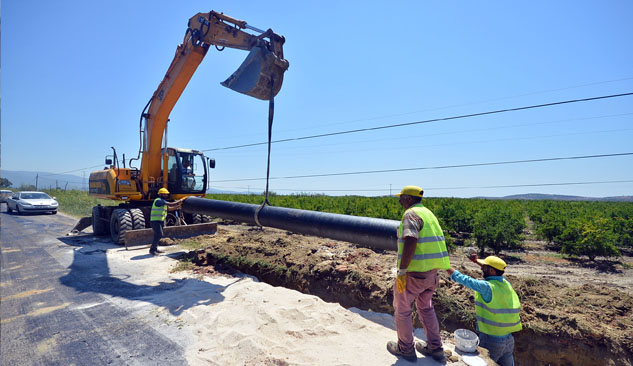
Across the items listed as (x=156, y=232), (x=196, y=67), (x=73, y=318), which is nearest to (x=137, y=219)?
(x=156, y=232)

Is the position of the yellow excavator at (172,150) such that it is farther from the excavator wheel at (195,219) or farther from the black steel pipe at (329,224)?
the black steel pipe at (329,224)

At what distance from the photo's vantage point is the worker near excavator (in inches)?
130

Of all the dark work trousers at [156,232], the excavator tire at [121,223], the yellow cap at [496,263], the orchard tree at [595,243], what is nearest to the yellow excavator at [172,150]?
the excavator tire at [121,223]

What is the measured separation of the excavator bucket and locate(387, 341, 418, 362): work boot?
474 centimetres

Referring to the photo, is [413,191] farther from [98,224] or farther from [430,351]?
[98,224]

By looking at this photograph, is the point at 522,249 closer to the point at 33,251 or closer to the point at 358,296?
the point at 358,296

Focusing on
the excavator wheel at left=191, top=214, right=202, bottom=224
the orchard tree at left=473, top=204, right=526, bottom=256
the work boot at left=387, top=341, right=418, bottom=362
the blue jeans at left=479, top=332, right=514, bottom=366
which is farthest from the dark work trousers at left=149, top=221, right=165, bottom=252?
the orchard tree at left=473, top=204, right=526, bottom=256

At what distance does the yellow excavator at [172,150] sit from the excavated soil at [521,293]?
11.5ft

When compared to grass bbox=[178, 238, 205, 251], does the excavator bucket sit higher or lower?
higher

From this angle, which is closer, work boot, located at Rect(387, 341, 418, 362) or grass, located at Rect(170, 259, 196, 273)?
work boot, located at Rect(387, 341, 418, 362)

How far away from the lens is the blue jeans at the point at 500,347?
3375 mm

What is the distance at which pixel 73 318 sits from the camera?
14.5ft

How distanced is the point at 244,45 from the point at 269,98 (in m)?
2.39

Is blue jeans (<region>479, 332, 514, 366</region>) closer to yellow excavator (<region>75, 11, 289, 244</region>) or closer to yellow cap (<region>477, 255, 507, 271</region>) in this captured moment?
yellow cap (<region>477, 255, 507, 271</region>)
